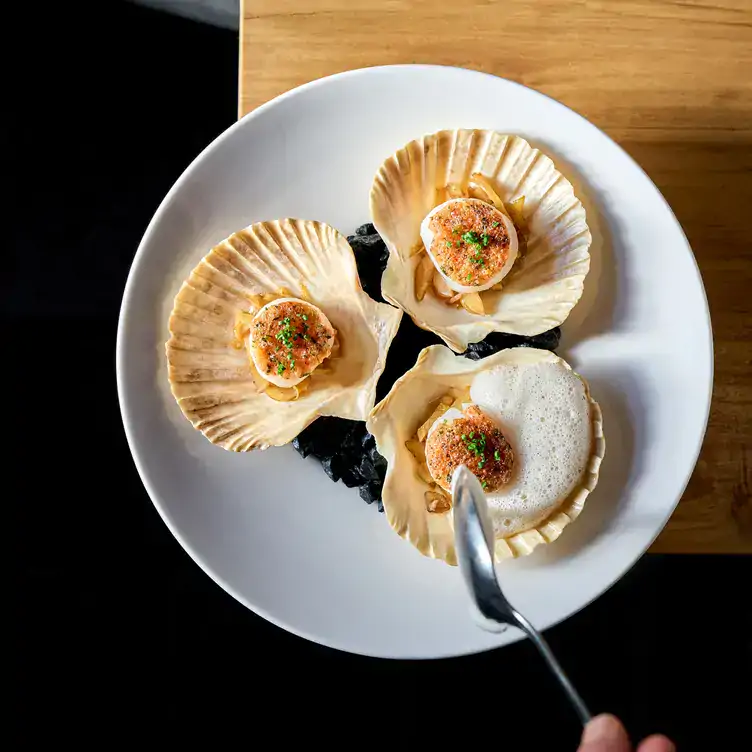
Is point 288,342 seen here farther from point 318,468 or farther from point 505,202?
point 505,202

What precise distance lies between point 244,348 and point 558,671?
622 mm

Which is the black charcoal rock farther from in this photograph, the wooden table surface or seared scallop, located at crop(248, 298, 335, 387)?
the wooden table surface

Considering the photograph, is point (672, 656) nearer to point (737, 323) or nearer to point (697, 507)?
point (697, 507)

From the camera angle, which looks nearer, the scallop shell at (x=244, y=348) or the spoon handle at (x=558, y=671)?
the spoon handle at (x=558, y=671)

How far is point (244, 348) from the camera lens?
3.76 feet

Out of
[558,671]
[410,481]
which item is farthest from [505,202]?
[558,671]

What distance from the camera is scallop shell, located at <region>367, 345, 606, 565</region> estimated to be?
42.5 inches

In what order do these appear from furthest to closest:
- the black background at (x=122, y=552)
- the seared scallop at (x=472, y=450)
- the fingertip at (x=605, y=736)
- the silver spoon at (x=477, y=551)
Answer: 1. the black background at (x=122, y=552)
2. the seared scallop at (x=472, y=450)
3. the silver spoon at (x=477, y=551)
4. the fingertip at (x=605, y=736)

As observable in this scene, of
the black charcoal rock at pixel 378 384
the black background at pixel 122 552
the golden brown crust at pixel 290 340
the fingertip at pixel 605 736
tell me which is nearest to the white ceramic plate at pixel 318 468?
the black charcoal rock at pixel 378 384

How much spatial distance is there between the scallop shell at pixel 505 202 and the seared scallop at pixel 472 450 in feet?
0.36

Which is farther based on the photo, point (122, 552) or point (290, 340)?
point (122, 552)

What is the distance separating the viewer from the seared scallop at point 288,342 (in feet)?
3.52

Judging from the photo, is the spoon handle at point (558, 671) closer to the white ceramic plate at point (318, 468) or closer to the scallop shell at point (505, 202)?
the white ceramic plate at point (318, 468)

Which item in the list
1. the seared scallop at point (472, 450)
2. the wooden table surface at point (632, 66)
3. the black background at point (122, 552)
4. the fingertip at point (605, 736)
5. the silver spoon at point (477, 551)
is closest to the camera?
the fingertip at point (605, 736)
